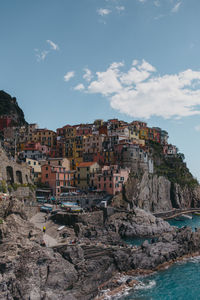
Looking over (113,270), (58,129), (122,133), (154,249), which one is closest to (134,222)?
(154,249)

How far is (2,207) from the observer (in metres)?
42.2

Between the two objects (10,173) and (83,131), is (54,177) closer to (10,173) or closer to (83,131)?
(10,173)

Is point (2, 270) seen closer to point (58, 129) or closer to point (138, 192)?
point (138, 192)

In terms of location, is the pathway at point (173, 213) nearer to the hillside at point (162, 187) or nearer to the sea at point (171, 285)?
the hillside at point (162, 187)

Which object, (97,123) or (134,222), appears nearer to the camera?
(134,222)

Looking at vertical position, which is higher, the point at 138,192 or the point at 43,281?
the point at 138,192

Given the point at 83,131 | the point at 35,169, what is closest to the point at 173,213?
the point at 83,131

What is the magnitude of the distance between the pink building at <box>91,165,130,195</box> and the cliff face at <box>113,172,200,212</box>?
1.69 metres

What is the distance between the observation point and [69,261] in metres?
37.1

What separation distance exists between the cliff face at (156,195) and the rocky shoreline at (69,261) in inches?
960

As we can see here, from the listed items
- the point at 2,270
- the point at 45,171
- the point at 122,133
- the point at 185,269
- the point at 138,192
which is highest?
the point at 122,133

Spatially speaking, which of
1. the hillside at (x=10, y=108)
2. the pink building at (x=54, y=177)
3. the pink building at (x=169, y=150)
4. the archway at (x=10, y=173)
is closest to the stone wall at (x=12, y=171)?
the archway at (x=10, y=173)

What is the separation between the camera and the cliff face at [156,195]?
7506 cm

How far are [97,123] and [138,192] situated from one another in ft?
126
